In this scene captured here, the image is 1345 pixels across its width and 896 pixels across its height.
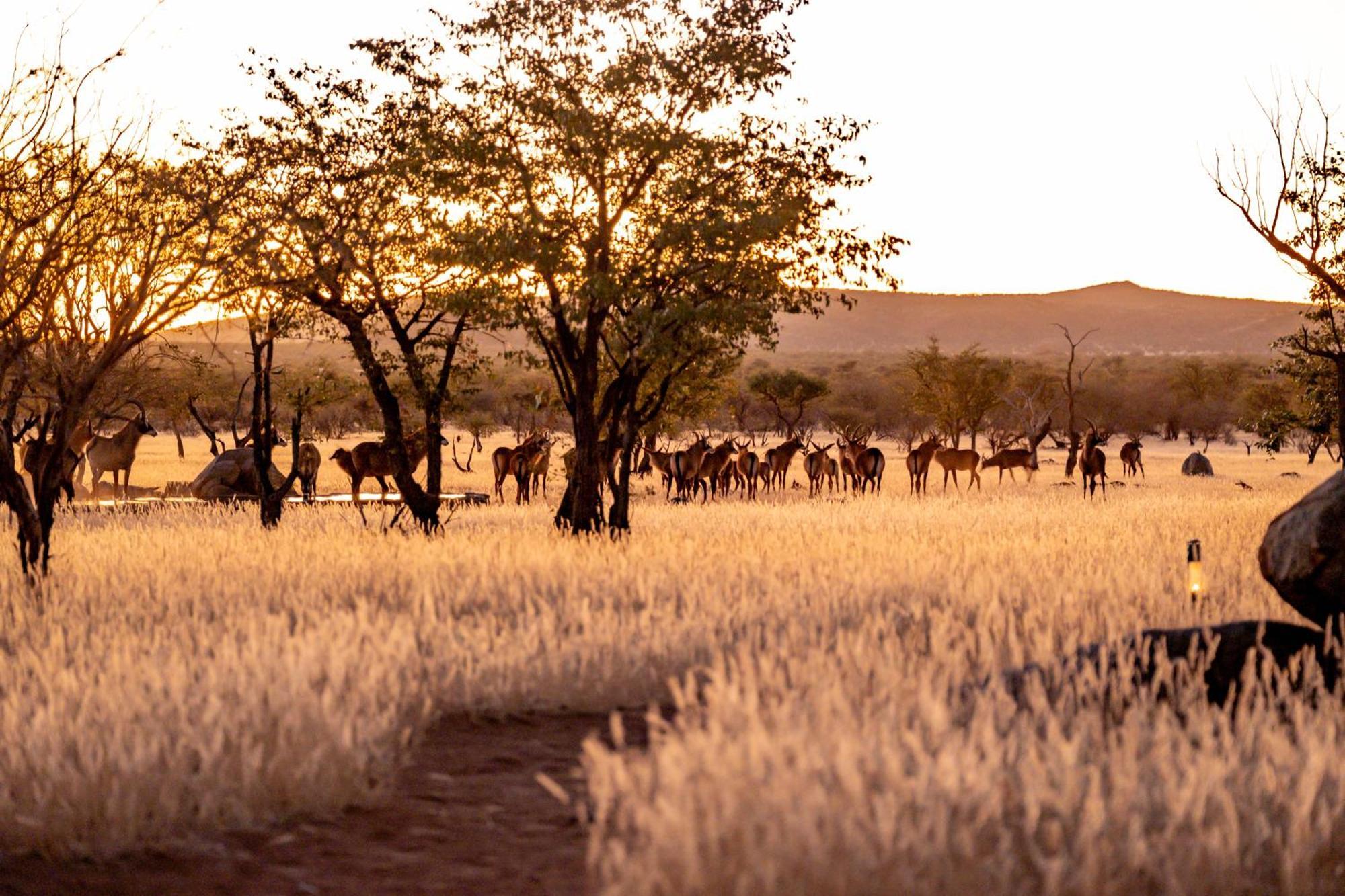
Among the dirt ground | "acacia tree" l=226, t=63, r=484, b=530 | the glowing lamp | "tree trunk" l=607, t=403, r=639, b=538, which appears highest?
"acacia tree" l=226, t=63, r=484, b=530

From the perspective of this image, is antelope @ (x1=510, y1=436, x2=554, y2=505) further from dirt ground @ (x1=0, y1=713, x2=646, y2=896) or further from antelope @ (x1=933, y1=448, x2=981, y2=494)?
dirt ground @ (x1=0, y1=713, x2=646, y2=896)

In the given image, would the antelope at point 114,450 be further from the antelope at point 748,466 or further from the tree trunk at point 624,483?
the tree trunk at point 624,483

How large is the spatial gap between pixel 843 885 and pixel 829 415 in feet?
289

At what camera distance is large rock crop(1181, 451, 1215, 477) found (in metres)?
42.9

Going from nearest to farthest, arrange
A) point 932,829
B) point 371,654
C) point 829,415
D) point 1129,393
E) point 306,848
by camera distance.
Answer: point 932,829 → point 306,848 → point 371,654 → point 829,415 → point 1129,393

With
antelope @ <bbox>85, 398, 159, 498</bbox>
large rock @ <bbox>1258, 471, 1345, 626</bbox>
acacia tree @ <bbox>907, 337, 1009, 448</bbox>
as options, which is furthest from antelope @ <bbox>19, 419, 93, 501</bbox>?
acacia tree @ <bbox>907, 337, 1009, 448</bbox>

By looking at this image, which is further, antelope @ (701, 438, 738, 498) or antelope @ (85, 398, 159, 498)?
antelope @ (701, 438, 738, 498)

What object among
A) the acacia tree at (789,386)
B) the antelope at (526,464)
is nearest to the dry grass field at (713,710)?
the antelope at (526,464)

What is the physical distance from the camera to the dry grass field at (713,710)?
13.6 ft

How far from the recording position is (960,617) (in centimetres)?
937

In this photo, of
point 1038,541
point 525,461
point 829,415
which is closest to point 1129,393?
point 829,415

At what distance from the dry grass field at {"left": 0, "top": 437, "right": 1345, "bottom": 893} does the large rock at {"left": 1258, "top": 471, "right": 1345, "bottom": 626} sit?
1.02m

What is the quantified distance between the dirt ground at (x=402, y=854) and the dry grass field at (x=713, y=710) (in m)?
0.15

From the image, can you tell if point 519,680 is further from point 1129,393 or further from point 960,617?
point 1129,393
